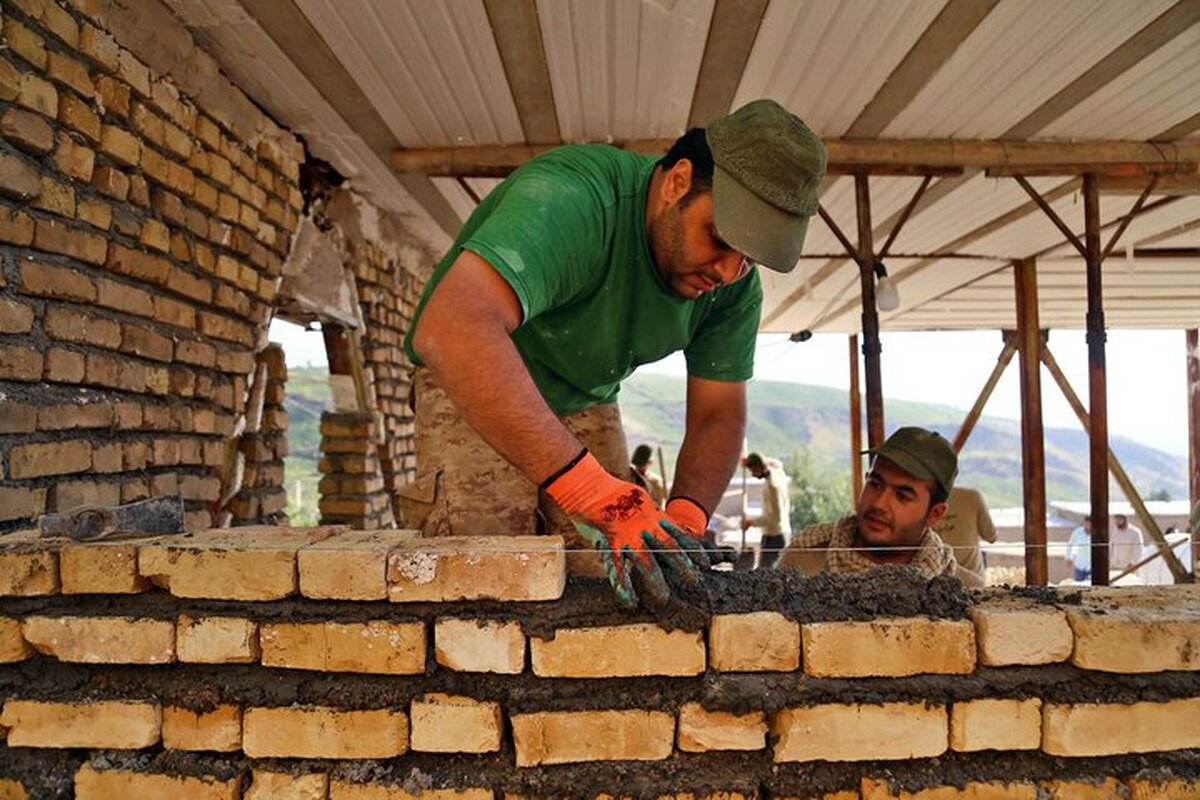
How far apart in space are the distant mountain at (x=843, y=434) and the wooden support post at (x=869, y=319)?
25.6 m

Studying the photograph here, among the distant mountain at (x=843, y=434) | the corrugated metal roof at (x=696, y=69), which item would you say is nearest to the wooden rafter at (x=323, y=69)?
the corrugated metal roof at (x=696, y=69)

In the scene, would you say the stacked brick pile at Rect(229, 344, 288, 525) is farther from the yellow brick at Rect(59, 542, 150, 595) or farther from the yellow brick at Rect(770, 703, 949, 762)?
the yellow brick at Rect(770, 703, 949, 762)

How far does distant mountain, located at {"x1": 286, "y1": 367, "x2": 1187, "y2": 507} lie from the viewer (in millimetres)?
36062

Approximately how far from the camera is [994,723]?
4.73 ft

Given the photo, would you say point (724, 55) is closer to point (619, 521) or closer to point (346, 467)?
point (619, 521)

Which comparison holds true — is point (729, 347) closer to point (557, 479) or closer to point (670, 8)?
point (557, 479)

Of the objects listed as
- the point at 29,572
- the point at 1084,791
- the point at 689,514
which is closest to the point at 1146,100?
the point at 689,514

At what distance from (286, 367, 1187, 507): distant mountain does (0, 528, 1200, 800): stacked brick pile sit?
29.0 metres

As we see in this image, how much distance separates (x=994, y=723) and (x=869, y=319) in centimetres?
356

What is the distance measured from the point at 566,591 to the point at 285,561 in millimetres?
558

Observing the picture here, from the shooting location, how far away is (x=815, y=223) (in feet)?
19.2

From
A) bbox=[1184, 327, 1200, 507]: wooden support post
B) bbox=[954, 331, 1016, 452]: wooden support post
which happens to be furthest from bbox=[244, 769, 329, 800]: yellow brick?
bbox=[1184, 327, 1200, 507]: wooden support post

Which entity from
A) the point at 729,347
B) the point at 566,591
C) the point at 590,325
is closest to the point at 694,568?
the point at 566,591

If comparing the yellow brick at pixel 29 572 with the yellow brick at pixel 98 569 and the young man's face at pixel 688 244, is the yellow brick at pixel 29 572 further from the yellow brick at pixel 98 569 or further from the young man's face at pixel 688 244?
the young man's face at pixel 688 244
